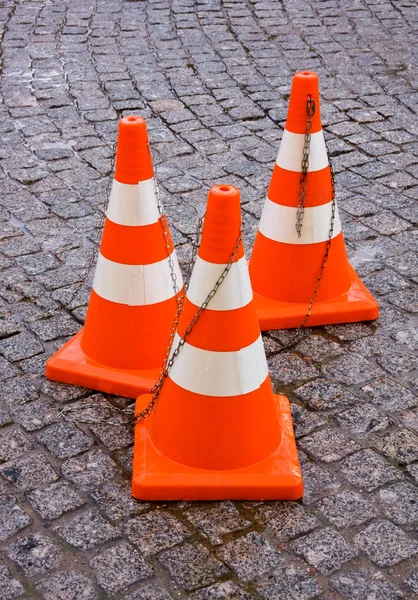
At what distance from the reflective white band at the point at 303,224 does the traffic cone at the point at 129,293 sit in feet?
2.12

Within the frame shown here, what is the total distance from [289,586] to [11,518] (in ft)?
3.40

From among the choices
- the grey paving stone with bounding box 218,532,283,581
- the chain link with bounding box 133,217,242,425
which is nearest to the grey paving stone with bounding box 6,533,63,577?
the grey paving stone with bounding box 218,532,283,581

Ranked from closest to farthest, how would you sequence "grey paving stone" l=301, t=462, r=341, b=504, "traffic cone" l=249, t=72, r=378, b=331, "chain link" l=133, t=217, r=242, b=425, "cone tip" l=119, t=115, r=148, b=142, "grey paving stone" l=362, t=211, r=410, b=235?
1. "chain link" l=133, t=217, r=242, b=425
2. "grey paving stone" l=301, t=462, r=341, b=504
3. "cone tip" l=119, t=115, r=148, b=142
4. "traffic cone" l=249, t=72, r=378, b=331
5. "grey paving stone" l=362, t=211, r=410, b=235

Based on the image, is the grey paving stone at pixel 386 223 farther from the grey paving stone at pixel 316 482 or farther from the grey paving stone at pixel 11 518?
the grey paving stone at pixel 11 518

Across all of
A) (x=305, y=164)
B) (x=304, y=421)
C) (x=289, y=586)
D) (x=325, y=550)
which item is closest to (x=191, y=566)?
(x=289, y=586)

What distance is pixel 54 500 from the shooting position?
3271mm

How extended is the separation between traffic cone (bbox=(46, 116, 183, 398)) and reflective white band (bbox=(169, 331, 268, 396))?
549 mm

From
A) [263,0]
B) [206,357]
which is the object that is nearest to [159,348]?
[206,357]

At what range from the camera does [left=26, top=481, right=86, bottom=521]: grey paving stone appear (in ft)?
10.5

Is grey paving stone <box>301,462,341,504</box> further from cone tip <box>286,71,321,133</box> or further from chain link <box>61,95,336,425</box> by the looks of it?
cone tip <box>286,71,321,133</box>

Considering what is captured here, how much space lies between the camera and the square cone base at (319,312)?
4.35m

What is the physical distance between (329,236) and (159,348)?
3.52 feet

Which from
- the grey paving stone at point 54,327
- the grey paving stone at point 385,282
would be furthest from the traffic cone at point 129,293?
the grey paving stone at point 385,282

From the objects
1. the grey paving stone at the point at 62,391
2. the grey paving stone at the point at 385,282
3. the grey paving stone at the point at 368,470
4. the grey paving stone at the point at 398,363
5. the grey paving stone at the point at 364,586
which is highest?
the grey paving stone at the point at 364,586
